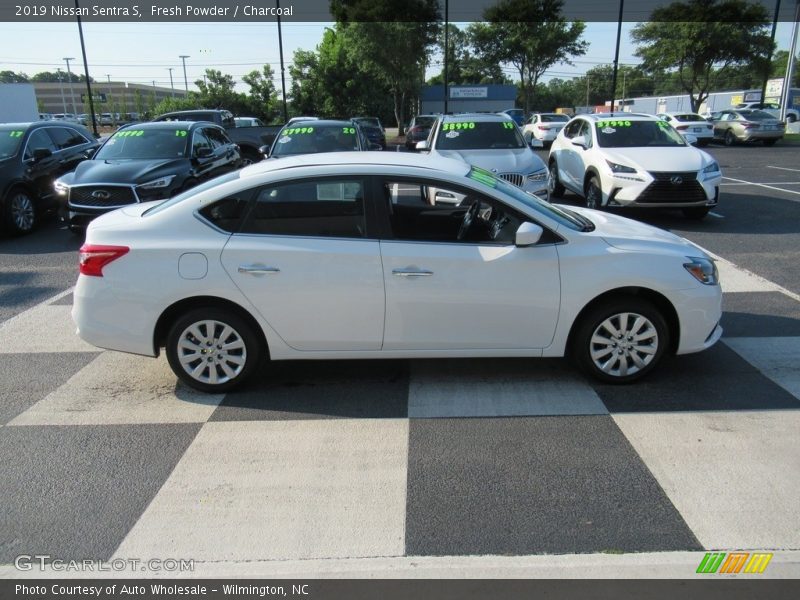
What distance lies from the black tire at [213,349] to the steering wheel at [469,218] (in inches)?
65.5

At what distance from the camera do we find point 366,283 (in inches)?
166

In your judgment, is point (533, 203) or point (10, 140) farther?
point (10, 140)

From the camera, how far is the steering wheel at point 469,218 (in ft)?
15.3

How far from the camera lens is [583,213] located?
536 centimetres

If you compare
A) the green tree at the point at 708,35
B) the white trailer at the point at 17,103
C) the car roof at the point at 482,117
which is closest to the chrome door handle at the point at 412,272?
the car roof at the point at 482,117

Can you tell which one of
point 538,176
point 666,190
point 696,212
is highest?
point 538,176

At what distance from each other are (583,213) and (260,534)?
12.2ft

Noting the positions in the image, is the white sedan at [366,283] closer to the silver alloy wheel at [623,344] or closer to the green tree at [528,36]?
the silver alloy wheel at [623,344]

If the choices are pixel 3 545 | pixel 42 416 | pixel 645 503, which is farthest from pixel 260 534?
pixel 42 416

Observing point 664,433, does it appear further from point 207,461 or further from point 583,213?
point 207,461

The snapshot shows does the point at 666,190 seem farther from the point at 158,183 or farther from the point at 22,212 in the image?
the point at 22,212

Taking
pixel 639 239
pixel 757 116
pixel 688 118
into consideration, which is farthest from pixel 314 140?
pixel 757 116

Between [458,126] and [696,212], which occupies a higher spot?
[458,126]

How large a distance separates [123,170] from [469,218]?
22.1 feet
